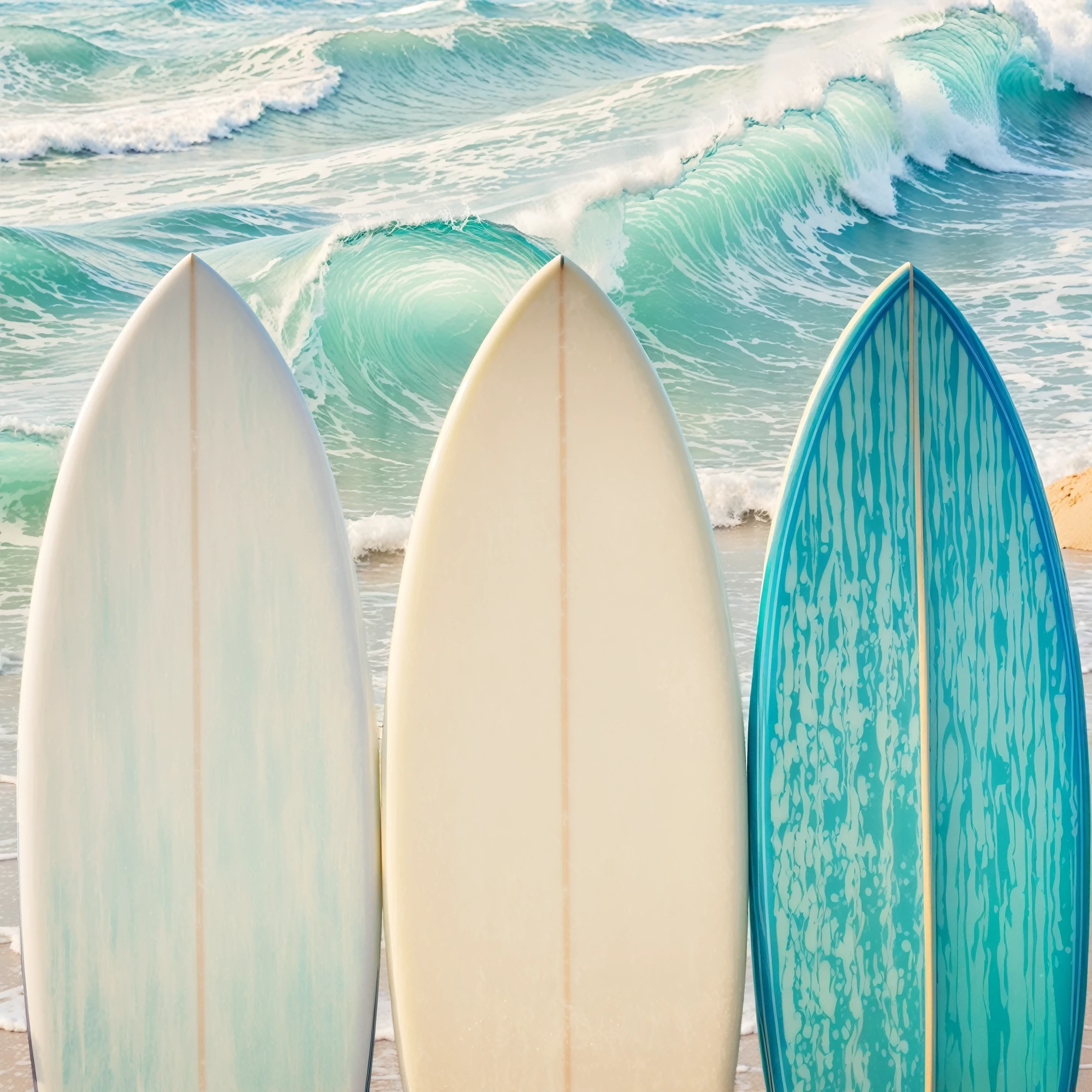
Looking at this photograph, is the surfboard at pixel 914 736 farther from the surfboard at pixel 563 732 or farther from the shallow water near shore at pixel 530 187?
the shallow water near shore at pixel 530 187

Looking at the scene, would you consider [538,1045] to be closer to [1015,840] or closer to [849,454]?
[1015,840]

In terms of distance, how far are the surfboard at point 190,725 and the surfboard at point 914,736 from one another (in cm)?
47

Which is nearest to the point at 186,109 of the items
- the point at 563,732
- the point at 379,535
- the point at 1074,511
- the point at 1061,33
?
the point at 379,535

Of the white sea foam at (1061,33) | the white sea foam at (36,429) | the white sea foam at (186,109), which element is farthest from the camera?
the white sea foam at (1061,33)

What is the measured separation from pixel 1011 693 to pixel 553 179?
386 inches

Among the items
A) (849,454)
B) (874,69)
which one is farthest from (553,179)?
(849,454)

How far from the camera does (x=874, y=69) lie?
11500 mm

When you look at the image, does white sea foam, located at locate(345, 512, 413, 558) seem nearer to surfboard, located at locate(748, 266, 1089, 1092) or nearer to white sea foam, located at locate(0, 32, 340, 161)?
surfboard, located at locate(748, 266, 1089, 1092)

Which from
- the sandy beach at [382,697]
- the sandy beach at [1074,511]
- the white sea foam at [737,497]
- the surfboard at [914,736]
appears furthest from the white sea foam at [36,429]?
the surfboard at [914,736]

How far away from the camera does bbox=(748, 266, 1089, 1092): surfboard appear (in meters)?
1.39

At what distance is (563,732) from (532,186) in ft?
32.0

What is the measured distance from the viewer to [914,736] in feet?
4.61

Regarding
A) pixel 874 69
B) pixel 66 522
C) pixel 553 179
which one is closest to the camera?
pixel 66 522

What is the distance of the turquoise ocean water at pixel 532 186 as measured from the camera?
28.1 feet
